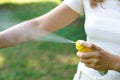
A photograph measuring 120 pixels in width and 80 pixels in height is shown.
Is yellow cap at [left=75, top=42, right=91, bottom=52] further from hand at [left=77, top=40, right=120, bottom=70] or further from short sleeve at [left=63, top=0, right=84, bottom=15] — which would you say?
short sleeve at [left=63, top=0, right=84, bottom=15]

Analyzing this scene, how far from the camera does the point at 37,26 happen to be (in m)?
2.56

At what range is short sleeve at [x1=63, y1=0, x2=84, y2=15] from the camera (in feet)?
7.96

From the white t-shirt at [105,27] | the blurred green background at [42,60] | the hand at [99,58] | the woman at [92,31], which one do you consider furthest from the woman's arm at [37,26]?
the blurred green background at [42,60]

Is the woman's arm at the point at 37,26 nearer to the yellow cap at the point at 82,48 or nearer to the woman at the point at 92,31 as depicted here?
the woman at the point at 92,31

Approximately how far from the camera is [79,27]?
6074mm

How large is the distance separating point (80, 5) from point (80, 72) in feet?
1.18

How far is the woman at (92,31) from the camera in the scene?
208 centimetres

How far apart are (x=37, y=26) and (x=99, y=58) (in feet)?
1.99

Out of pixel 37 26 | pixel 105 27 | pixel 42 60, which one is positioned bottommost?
pixel 42 60

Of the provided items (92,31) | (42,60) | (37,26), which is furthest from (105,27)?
(42,60)

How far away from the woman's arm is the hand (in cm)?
50

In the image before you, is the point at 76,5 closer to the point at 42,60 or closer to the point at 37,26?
the point at 37,26

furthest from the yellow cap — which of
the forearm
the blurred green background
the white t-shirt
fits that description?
the blurred green background

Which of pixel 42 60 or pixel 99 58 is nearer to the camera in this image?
pixel 99 58
